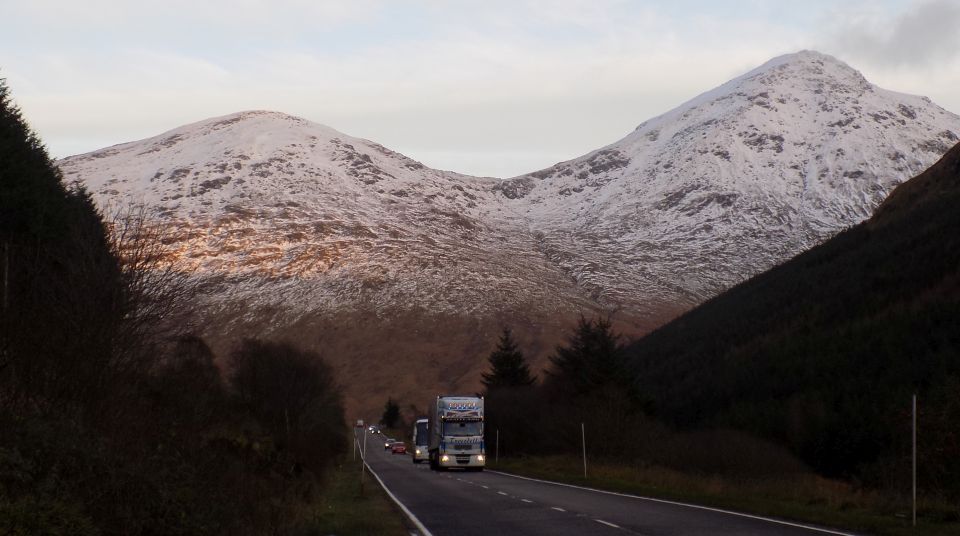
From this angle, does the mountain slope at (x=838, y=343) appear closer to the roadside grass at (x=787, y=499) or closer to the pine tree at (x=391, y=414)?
the roadside grass at (x=787, y=499)

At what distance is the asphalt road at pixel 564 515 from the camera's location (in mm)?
17891

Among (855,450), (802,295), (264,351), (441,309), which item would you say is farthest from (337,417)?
(441,309)

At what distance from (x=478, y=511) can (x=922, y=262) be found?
Result: 58.9m

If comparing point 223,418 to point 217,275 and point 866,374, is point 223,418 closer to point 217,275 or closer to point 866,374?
point 866,374

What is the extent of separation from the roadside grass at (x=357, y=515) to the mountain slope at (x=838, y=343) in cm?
2217

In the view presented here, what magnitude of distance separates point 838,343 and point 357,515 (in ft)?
169

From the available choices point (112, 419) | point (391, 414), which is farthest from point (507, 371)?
point (112, 419)

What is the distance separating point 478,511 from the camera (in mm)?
23656

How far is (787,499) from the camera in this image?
2547 centimetres

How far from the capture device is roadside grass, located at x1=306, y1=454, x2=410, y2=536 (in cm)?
1978

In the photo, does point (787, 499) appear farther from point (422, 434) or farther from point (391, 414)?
point (391, 414)

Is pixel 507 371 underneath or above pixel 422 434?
above

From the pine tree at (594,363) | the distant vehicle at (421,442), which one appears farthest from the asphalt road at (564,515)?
the distant vehicle at (421,442)

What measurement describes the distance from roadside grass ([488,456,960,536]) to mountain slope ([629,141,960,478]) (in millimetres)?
12258
